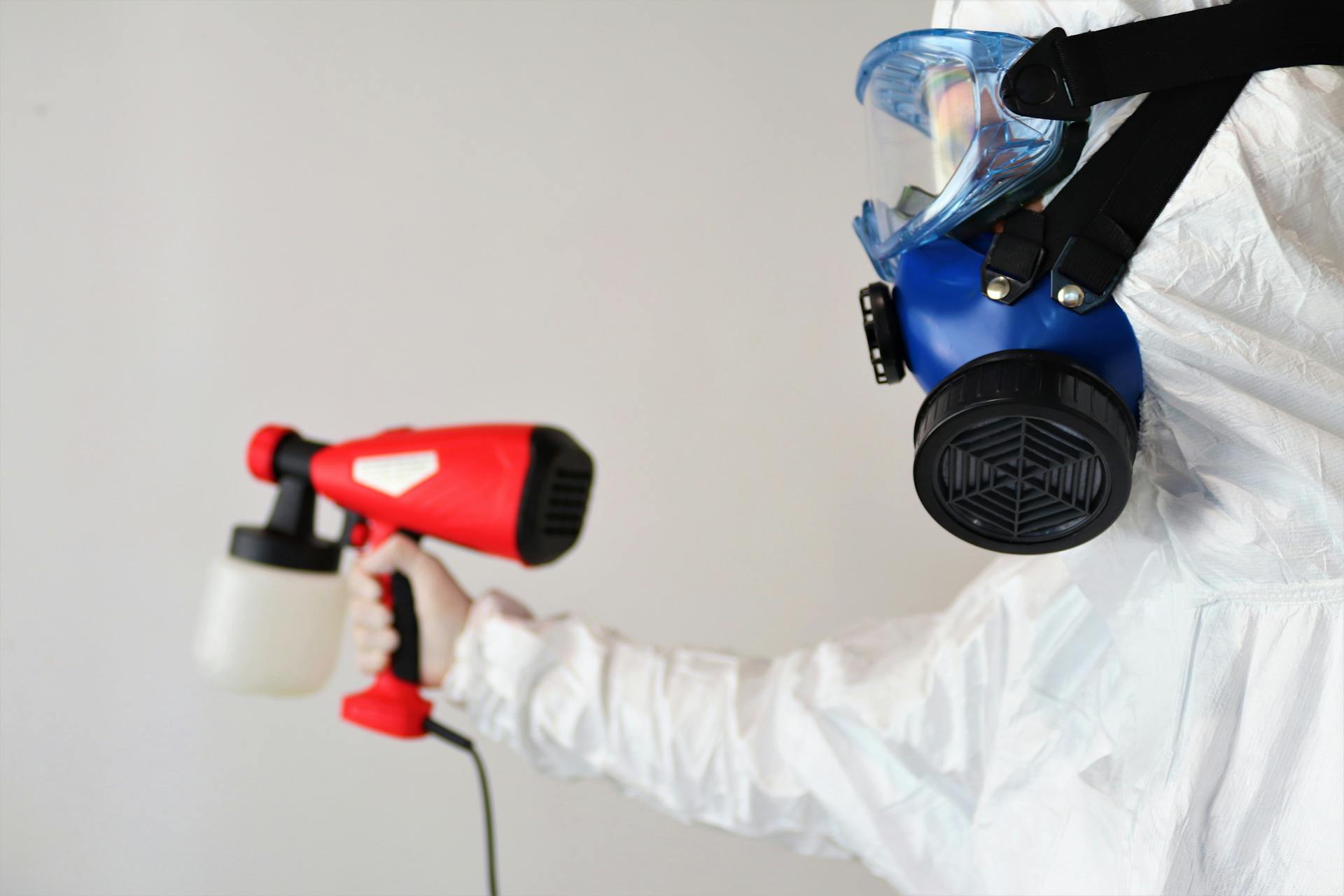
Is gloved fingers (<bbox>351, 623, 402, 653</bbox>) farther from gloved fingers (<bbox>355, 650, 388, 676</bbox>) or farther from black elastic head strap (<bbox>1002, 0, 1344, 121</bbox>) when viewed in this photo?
black elastic head strap (<bbox>1002, 0, 1344, 121</bbox>)

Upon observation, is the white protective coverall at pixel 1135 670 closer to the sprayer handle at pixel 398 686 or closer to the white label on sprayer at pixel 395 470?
the sprayer handle at pixel 398 686

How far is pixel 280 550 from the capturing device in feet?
3.32

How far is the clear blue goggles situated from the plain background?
0.49 meters

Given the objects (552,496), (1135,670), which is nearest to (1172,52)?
(1135,670)

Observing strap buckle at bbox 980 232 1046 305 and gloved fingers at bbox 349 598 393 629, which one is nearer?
strap buckle at bbox 980 232 1046 305

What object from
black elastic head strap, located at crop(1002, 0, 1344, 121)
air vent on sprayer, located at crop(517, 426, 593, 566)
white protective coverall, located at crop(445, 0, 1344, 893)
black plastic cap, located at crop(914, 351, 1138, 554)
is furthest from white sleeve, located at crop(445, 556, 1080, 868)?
black elastic head strap, located at crop(1002, 0, 1344, 121)

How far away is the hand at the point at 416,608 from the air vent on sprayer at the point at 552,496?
14cm

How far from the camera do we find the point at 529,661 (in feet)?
3.63

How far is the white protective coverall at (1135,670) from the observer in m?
0.73

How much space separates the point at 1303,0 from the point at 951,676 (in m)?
0.67

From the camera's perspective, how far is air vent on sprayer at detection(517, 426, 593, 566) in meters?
0.98

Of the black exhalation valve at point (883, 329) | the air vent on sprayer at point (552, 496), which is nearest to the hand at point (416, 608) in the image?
the air vent on sprayer at point (552, 496)

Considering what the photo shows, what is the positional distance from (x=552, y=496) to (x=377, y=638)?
0.26 m

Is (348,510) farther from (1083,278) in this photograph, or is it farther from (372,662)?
(1083,278)
